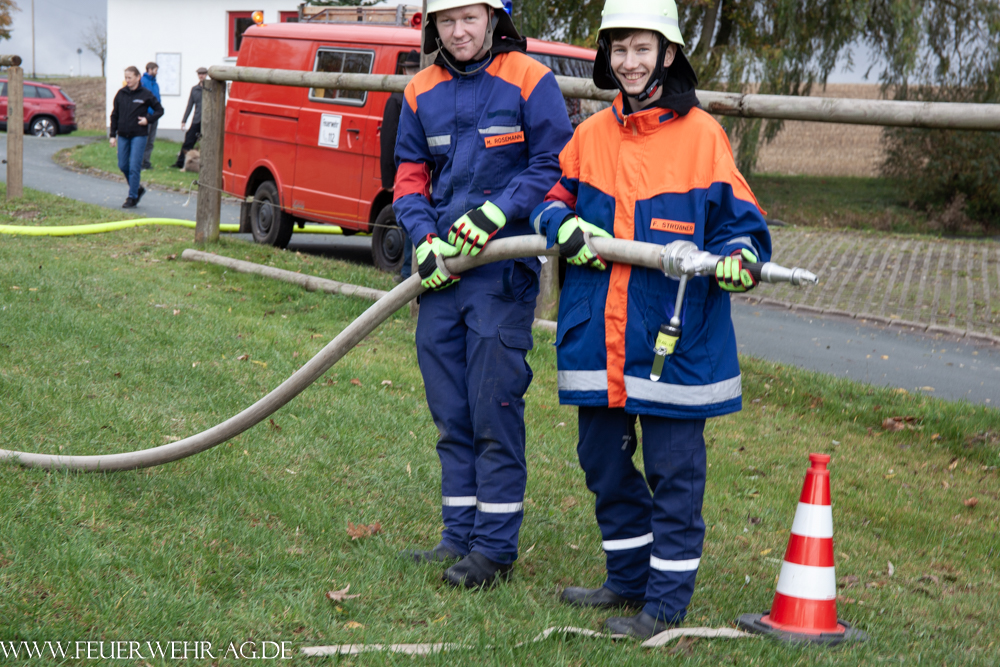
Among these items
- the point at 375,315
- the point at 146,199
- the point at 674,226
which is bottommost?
the point at 146,199

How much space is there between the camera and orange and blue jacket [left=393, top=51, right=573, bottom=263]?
3369 mm

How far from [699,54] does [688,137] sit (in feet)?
54.7

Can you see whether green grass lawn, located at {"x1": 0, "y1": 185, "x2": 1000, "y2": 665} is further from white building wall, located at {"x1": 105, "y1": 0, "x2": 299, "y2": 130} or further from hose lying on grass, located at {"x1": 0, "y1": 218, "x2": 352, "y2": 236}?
white building wall, located at {"x1": 105, "y1": 0, "x2": 299, "y2": 130}

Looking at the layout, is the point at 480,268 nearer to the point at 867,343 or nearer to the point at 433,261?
the point at 433,261

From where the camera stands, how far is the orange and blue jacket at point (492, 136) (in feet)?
11.1

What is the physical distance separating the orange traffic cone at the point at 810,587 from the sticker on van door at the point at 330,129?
25.7 feet

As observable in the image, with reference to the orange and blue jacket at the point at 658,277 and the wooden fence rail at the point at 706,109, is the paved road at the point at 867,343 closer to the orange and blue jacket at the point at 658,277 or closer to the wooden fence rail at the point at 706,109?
the wooden fence rail at the point at 706,109

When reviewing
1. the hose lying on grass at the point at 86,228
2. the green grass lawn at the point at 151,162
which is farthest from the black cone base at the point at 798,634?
the green grass lawn at the point at 151,162

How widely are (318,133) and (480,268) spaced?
741 cm

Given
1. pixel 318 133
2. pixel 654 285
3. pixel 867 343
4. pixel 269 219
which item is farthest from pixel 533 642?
pixel 269 219

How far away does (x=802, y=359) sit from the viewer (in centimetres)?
802

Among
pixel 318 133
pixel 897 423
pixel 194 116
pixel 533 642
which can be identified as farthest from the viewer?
pixel 194 116

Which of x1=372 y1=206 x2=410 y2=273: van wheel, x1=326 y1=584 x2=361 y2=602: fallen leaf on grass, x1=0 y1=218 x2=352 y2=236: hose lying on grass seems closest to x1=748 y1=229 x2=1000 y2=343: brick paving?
x1=372 y1=206 x2=410 y2=273: van wheel

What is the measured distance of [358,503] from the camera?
3.99 metres
